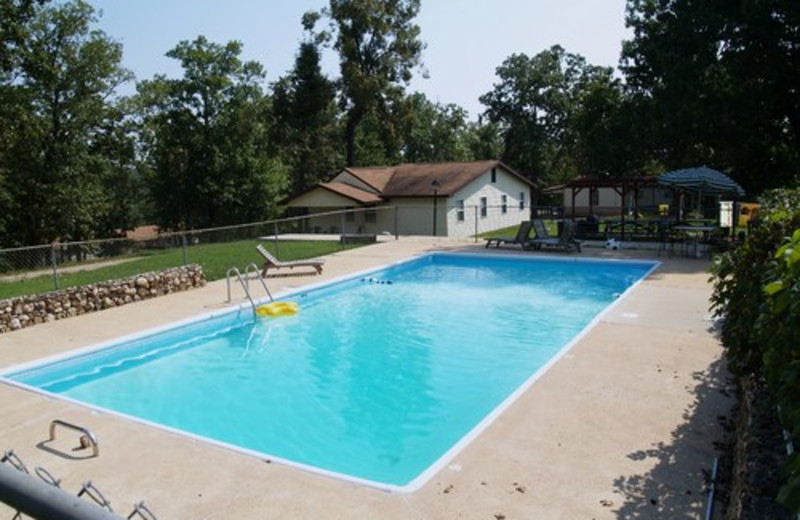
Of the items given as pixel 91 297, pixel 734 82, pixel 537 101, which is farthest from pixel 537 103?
pixel 91 297

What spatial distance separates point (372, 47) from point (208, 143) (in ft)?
37.2

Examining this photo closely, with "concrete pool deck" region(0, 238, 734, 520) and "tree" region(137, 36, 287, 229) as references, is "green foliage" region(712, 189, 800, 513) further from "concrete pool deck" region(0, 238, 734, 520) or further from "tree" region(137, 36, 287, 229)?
"tree" region(137, 36, 287, 229)

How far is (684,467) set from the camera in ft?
15.5

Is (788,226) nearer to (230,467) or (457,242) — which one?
(230,467)

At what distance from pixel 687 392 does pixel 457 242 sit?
17274mm

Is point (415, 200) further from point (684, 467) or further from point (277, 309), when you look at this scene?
point (684, 467)

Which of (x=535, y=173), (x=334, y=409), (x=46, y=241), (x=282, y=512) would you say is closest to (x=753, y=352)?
(x=282, y=512)

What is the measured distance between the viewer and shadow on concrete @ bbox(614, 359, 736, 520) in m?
4.14

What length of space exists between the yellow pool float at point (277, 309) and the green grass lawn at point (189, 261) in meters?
3.82

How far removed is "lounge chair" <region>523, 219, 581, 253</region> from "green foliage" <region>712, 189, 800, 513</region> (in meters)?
13.6

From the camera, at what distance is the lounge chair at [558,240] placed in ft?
63.8

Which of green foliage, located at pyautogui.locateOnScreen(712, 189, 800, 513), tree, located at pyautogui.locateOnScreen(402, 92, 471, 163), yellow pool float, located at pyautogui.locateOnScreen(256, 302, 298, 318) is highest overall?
tree, located at pyautogui.locateOnScreen(402, 92, 471, 163)

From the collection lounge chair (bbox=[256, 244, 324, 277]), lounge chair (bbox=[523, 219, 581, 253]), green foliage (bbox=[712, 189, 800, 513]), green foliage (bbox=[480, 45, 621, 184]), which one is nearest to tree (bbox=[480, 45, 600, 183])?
green foliage (bbox=[480, 45, 621, 184])

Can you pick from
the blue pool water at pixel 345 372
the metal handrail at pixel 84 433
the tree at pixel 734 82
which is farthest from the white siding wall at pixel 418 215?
the metal handrail at pixel 84 433
